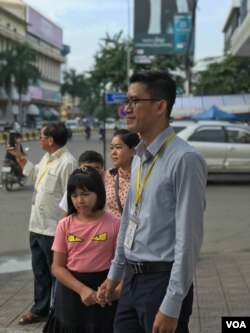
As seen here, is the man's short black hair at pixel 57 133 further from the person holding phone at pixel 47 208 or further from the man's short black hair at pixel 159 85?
the man's short black hair at pixel 159 85

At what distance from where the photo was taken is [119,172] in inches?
178

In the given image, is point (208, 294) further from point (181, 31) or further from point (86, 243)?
point (181, 31)

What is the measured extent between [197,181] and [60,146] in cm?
271

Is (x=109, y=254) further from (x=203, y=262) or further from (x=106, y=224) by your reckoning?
(x=203, y=262)

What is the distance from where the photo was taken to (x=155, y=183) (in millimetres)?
2836

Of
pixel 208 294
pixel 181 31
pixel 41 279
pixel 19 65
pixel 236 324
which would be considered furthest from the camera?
pixel 19 65

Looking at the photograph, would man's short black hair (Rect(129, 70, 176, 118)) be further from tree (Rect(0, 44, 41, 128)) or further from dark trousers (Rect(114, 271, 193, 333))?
tree (Rect(0, 44, 41, 128))

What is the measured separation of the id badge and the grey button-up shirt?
3 centimetres

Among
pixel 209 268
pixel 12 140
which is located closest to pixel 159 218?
pixel 12 140

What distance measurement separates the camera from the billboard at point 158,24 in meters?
36.3

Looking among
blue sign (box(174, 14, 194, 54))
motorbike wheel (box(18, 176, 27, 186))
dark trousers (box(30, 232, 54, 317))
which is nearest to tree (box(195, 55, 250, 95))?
blue sign (box(174, 14, 194, 54))

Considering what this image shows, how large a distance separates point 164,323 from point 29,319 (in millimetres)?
2823

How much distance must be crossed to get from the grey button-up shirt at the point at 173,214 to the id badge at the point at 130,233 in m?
0.03

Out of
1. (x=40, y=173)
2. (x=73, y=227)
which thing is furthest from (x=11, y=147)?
(x=73, y=227)
